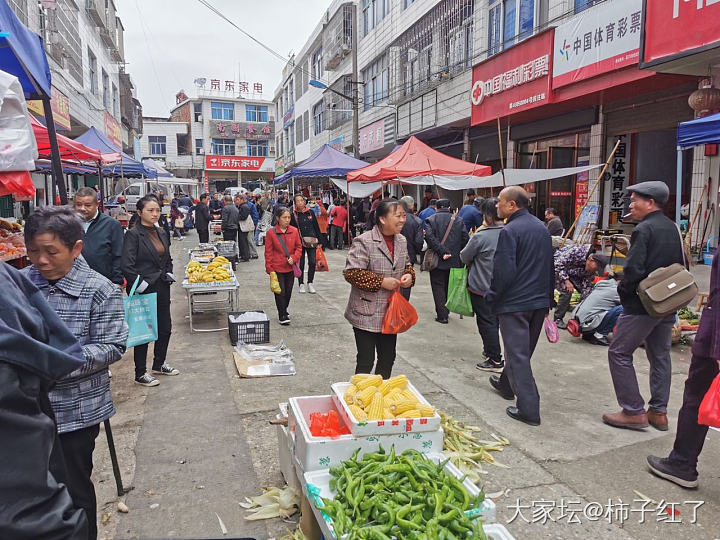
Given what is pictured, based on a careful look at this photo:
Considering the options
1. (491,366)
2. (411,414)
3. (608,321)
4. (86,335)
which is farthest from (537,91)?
(86,335)

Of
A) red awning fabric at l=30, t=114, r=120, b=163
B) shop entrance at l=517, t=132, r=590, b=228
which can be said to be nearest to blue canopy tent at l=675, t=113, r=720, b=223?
shop entrance at l=517, t=132, r=590, b=228

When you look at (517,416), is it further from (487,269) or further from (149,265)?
(149,265)

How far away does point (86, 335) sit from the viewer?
8.42 feet

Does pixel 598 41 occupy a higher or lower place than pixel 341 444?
higher

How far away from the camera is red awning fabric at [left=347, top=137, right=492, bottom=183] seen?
468 inches

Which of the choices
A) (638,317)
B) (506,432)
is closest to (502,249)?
(638,317)

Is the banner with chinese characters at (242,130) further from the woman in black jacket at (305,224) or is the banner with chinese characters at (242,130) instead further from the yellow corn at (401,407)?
the yellow corn at (401,407)

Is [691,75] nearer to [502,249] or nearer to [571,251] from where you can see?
[571,251]

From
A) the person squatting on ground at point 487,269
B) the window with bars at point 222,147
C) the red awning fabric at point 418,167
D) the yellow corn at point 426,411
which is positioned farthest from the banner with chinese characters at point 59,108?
the window with bars at point 222,147

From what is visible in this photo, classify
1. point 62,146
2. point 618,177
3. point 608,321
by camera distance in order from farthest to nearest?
point 618,177 → point 62,146 → point 608,321

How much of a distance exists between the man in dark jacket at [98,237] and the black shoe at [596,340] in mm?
5894

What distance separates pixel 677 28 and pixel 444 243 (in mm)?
5002

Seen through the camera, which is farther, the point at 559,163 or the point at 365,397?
the point at 559,163

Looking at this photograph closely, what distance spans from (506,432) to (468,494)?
6.87 ft
